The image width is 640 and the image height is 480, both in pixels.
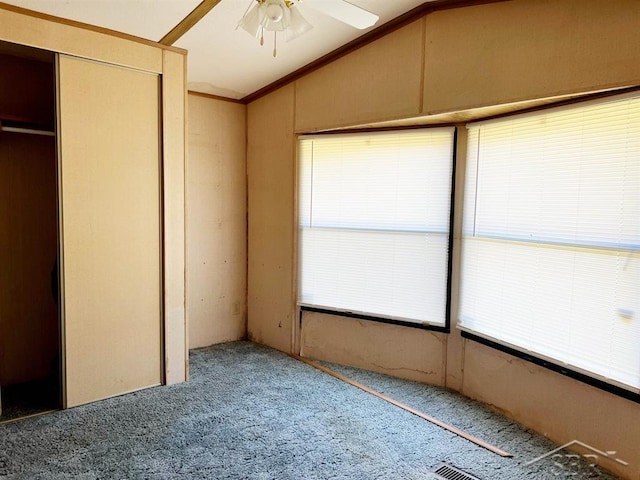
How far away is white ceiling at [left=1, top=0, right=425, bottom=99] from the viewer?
242cm

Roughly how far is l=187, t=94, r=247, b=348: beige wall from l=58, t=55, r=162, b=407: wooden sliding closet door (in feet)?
2.78

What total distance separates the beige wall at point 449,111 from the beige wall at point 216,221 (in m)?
0.13

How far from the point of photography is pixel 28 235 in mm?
3066

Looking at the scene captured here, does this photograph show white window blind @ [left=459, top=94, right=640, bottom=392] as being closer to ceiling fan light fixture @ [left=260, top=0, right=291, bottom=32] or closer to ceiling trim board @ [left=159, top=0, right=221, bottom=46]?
ceiling fan light fixture @ [left=260, top=0, right=291, bottom=32]

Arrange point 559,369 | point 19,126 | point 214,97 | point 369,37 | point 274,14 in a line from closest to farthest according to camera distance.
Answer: point 274,14, point 559,369, point 19,126, point 369,37, point 214,97

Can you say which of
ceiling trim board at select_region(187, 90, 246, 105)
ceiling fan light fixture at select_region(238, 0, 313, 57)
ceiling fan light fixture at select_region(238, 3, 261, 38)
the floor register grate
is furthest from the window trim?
ceiling trim board at select_region(187, 90, 246, 105)

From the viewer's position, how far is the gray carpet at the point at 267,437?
2.13 metres

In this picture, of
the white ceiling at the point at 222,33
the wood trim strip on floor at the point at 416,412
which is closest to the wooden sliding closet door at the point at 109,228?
the white ceiling at the point at 222,33

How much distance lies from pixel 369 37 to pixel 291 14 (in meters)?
1.43

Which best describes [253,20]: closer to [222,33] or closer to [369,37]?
[222,33]

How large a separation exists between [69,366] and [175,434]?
34.4 inches

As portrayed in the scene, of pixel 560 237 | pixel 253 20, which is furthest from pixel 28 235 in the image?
pixel 560 237

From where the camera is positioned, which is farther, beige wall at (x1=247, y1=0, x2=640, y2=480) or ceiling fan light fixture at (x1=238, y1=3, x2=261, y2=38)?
beige wall at (x1=247, y1=0, x2=640, y2=480)

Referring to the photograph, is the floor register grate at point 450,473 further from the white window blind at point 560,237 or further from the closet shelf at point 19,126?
the closet shelf at point 19,126
